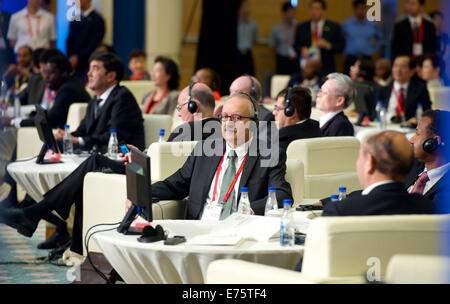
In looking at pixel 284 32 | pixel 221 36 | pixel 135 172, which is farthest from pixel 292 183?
pixel 284 32

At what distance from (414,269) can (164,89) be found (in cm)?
611

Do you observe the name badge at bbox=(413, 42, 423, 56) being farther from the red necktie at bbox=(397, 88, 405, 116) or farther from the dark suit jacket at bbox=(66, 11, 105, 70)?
the dark suit jacket at bbox=(66, 11, 105, 70)

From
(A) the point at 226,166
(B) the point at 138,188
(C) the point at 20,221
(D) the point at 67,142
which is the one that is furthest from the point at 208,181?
(D) the point at 67,142

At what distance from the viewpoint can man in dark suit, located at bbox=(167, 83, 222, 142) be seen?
5711 millimetres

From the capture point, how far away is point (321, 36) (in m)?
13.2

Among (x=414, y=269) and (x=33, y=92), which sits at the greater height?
(x=33, y=92)

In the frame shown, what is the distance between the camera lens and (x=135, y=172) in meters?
3.64

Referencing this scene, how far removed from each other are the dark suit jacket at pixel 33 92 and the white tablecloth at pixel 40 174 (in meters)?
3.28

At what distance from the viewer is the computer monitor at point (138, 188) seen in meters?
3.55

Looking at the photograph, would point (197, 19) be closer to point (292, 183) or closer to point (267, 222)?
point (292, 183)

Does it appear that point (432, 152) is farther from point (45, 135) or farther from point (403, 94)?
point (403, 94)

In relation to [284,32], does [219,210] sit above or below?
below

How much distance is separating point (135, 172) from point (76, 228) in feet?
6.27
